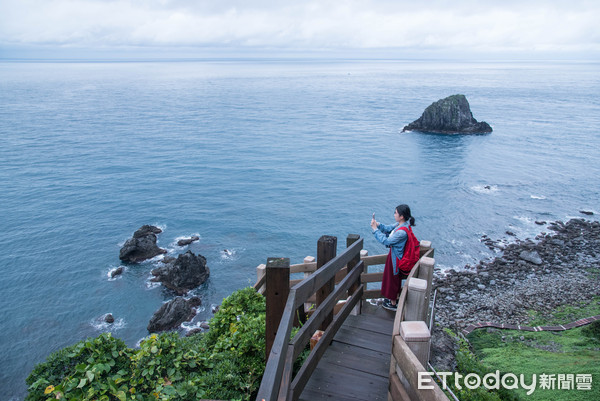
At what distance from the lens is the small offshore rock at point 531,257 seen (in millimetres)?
29861

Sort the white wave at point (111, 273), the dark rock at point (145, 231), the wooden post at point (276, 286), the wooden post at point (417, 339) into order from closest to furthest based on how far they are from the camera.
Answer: the wooden post at point (417, 339)
the wooden post at point (276, 286)
the white wave at point (111, 273)
the dark rock at point (145, 231)

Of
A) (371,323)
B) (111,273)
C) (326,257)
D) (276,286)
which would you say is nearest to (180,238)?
(111,273)

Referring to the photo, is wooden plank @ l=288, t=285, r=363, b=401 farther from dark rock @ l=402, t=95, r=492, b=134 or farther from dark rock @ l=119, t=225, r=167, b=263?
dark rock @ l=402, t=95, r=492, b=134

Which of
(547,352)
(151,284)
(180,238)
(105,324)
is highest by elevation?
(547,352)

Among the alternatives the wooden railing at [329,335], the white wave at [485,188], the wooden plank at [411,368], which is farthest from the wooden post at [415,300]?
the white wave at [485,188]

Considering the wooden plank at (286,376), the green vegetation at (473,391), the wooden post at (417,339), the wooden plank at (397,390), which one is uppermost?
the wooden post at (417,339)

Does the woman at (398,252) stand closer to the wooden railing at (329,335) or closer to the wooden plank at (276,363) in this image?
the wooden railing at (329,335)

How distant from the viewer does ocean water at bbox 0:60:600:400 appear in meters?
28.2

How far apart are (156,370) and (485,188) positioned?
159 ft

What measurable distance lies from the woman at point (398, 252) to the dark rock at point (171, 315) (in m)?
19.9

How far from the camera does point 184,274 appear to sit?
28594mm

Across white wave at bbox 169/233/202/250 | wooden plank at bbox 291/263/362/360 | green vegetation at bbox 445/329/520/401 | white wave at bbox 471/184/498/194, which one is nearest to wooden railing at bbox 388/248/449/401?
wooden plank at bbox 291/263/362/360

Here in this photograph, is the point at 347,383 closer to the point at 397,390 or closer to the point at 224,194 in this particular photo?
the point at 397,390

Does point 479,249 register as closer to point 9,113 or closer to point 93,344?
point 93,344
